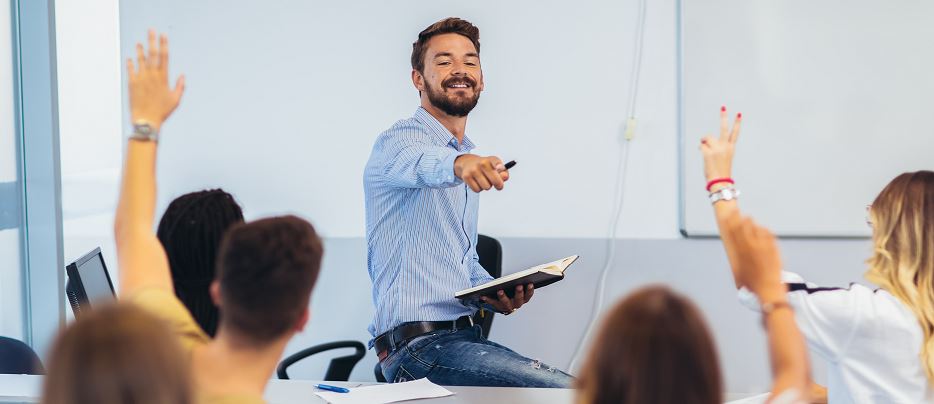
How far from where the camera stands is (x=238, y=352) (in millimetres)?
1268

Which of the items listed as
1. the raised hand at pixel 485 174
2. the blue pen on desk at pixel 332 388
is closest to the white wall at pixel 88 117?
the blue pen on desk at pixel 332 388

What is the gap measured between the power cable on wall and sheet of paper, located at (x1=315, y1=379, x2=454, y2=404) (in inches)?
61.6

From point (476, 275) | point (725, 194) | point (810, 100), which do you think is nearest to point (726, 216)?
point (725, 194)

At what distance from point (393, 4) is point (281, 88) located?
1.87ft

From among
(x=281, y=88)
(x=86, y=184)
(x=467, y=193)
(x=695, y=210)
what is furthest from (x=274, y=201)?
(x=695, y=210)

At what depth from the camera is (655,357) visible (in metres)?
0.90

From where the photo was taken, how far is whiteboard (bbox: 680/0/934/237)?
3.38 meters

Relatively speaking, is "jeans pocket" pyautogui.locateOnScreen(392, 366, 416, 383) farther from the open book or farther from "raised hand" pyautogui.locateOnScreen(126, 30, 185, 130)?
"raised hand" pyautogui.locateOnScreen(126, 30, 185, 130)

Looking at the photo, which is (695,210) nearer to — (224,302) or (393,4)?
(393,4)

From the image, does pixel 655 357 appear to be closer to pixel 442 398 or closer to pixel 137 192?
pixel 137 192

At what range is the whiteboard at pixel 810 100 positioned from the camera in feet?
11.1

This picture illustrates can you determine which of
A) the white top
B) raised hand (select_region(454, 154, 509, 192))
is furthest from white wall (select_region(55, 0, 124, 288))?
the white top

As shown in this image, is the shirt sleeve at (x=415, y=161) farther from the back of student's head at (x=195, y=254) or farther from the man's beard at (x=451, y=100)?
the back of student's head at (x=195, y=254)

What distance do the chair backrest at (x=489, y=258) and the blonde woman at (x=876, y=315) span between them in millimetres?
1567
